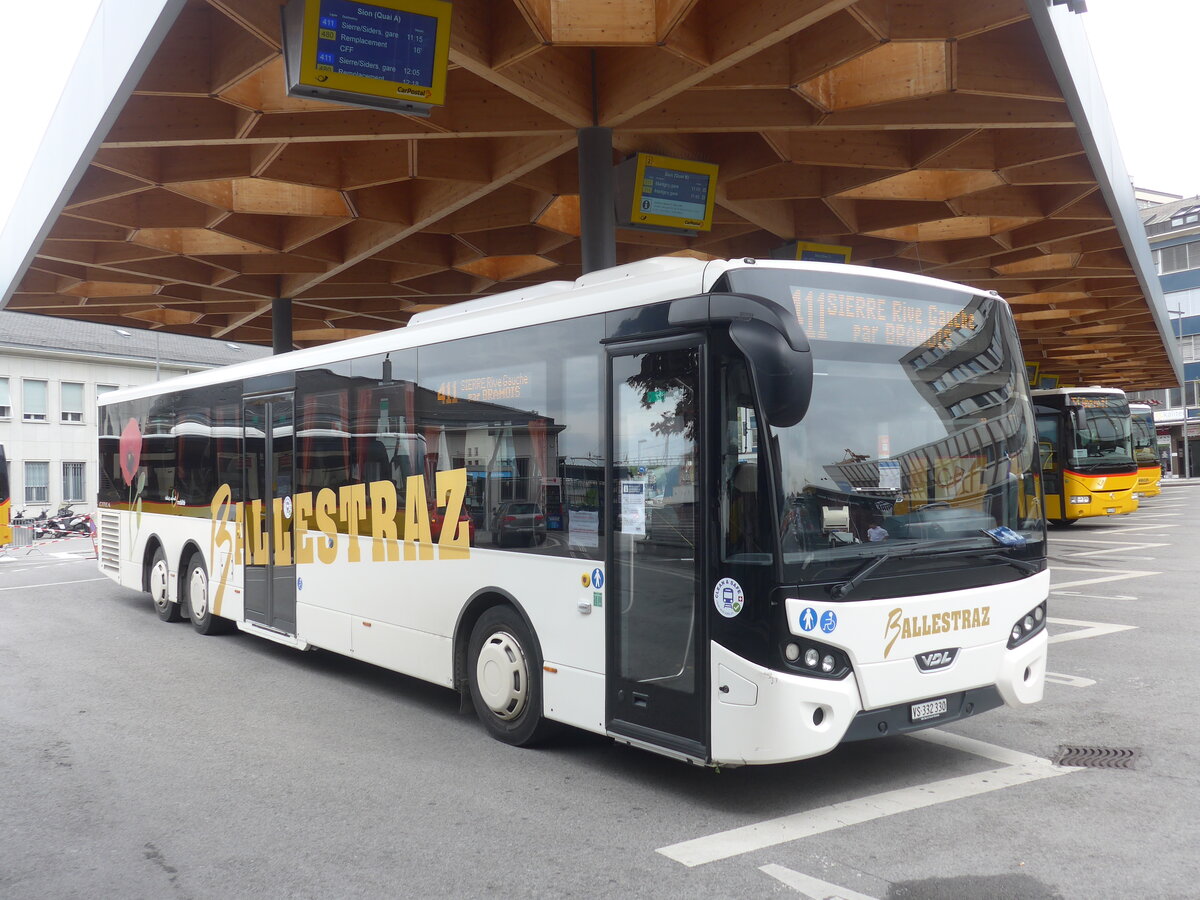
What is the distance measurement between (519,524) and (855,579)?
2.43 metres

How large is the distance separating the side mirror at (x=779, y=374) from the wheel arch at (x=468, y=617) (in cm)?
264

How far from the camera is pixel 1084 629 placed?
37.7 feet

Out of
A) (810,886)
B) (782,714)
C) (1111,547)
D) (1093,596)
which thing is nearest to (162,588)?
(782,714)

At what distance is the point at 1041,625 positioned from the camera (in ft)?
21.4

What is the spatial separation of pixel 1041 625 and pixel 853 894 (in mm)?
2771

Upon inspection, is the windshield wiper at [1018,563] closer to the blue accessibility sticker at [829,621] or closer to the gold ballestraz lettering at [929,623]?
the gold ballestraz lettering at [929,623]

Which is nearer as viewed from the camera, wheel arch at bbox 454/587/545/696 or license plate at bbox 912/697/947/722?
license plate at bbox 912/697/947/722

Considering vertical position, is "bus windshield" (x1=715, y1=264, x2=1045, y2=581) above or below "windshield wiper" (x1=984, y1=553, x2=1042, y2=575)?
above

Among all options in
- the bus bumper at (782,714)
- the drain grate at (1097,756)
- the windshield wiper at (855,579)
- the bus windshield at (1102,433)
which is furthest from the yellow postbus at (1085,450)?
the bus bumper at (782,714)

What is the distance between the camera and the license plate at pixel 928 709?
18.8ft

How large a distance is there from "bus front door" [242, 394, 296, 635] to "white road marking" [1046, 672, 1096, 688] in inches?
274

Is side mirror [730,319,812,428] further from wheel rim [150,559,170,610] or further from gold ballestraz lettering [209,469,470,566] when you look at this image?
wheel rim [150,559,170,610]

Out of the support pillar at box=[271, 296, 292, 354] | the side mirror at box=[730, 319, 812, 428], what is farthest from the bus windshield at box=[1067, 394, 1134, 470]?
the side mirror at box=[730, 319, 812, 428]

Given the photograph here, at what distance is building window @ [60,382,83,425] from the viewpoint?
1850 inches
